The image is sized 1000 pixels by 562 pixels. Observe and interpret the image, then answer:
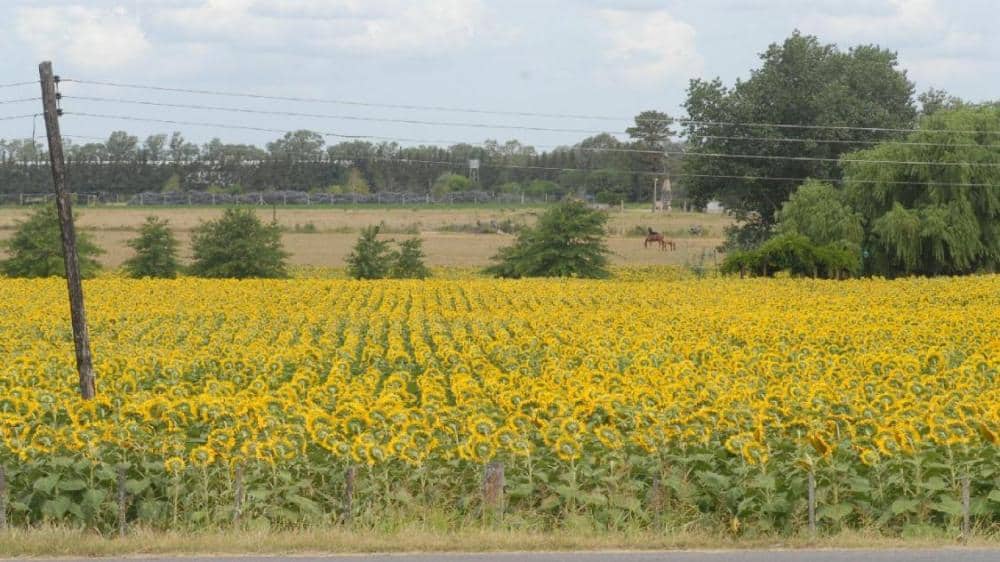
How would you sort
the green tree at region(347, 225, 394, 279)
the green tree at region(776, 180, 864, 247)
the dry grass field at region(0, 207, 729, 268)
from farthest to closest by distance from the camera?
the dry grass field at region(0, 207, 729, 268), the green tree at region(776, 180, 864, 247), the green tree at region(347, 225, 394, 279)

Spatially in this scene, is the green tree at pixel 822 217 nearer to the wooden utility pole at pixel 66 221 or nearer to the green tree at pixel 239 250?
the green tree at pixel 239 250

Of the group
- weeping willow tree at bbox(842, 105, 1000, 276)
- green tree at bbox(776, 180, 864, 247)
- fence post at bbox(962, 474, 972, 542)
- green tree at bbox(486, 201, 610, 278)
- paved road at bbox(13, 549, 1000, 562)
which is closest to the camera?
paved road at bbox(13, 549, 1000, 562)

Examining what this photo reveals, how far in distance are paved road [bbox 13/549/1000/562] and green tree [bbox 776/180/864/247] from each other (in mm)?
49502

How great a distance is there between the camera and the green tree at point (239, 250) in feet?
181

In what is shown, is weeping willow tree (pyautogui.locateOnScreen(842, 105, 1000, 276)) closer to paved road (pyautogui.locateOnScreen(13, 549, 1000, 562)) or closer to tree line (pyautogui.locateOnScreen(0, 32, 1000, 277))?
tree line (pyautogui.locateOnScreen(0, 32, 1000, 277))

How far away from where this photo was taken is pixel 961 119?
63250mm

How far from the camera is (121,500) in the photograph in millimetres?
12102

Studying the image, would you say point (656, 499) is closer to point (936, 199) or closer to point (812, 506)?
point (812, 506)

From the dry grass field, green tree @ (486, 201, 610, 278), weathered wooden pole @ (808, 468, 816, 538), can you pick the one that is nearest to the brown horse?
the dry grass field

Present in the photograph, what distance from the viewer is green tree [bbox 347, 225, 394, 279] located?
56.4 m

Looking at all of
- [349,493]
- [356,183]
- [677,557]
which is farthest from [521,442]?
[356,183]

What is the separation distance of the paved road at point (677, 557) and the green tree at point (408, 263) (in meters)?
45.9

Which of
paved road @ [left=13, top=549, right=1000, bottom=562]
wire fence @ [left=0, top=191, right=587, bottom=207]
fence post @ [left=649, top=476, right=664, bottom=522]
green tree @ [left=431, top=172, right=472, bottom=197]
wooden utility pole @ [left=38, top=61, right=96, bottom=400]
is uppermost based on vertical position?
wooden utility pole @ [left=38, top=61, right=96, bottom=400]

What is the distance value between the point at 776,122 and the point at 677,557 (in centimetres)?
7586
